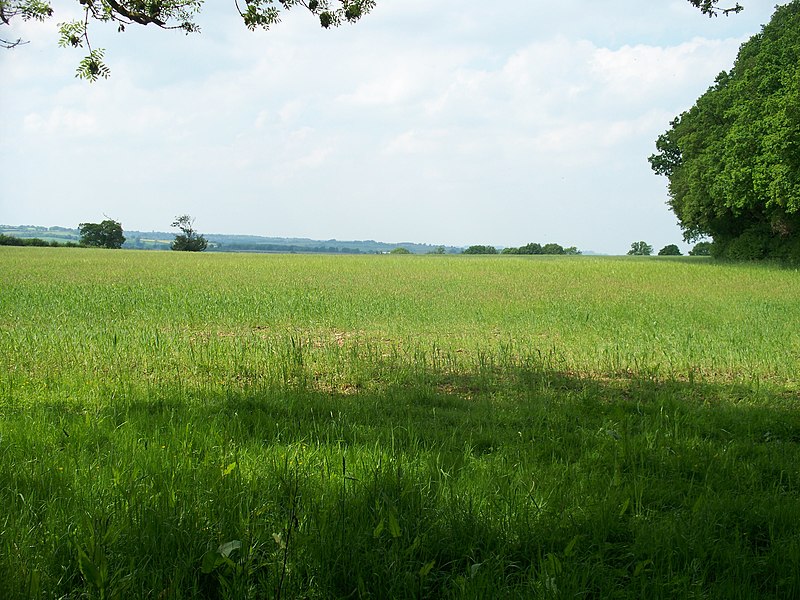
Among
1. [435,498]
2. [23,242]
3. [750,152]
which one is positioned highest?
[750,152]

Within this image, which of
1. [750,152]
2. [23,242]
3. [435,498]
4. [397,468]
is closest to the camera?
[435,498]

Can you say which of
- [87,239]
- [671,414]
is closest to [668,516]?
[671,414]

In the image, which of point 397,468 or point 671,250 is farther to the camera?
point 671,250

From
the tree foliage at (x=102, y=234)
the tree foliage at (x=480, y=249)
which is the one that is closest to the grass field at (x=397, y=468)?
the tree foliage at (x=102, y=234)

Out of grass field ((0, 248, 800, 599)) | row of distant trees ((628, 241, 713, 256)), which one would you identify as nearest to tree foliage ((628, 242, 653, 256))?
row of distant trees ((628, 241, 713, 256))

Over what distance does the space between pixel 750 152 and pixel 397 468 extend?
37.0m

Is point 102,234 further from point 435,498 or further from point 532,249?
point 435,498

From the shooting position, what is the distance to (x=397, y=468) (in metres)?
4.58

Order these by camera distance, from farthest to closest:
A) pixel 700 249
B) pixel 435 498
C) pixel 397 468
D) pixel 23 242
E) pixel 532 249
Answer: pixel 532 249, pixel 700 249, pixel 23 242, pixel 397 468, pixel 435 498

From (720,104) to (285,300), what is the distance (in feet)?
114

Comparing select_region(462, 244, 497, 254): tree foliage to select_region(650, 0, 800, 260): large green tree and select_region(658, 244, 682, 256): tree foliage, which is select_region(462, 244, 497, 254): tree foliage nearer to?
select_region(658, 244, 682, 256): tree foliage

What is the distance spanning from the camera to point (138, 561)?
3.34 m

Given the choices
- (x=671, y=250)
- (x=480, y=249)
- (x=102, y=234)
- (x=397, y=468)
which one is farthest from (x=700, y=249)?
(x=397, y=468)

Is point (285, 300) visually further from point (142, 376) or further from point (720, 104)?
point (720, 104)
